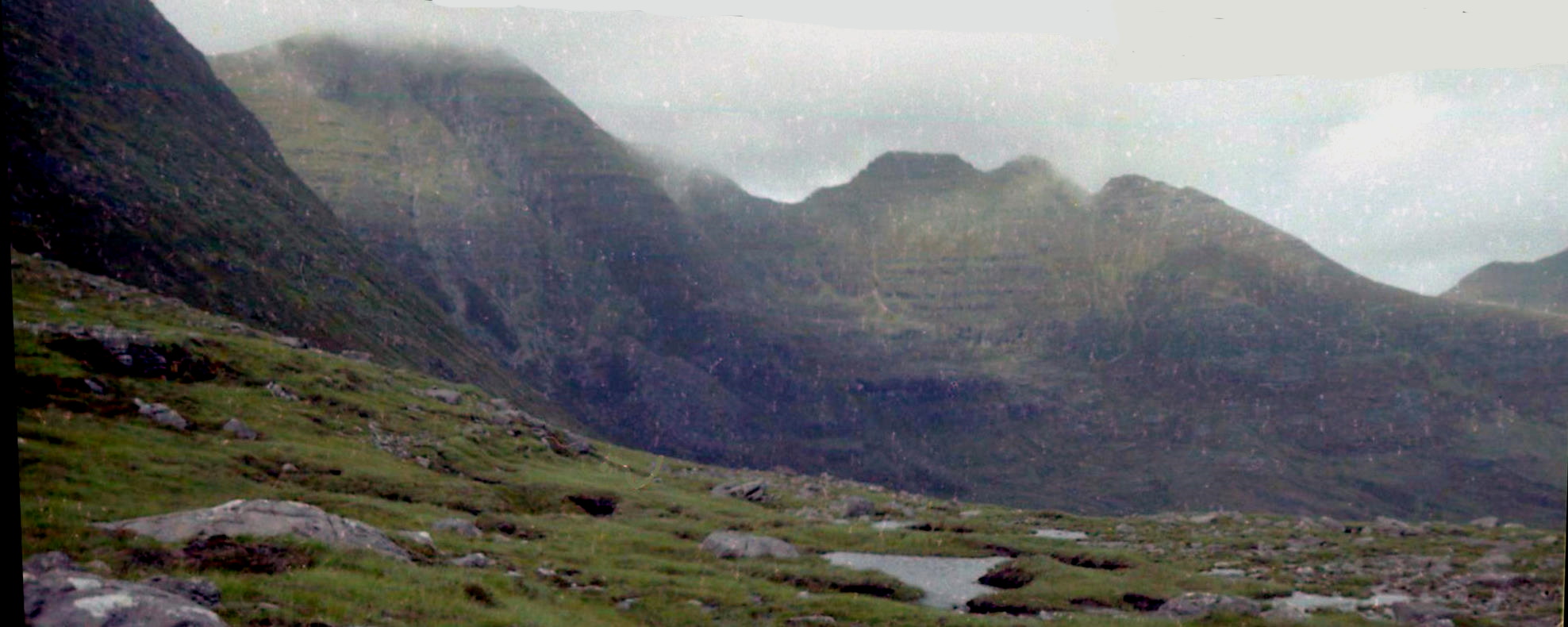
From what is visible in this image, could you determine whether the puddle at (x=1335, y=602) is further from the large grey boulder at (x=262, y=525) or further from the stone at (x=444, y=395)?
the stone at (x=444, y=395)

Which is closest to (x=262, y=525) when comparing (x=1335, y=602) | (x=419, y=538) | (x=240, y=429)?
(x=419, y=538)

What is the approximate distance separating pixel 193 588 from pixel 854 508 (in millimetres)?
45521

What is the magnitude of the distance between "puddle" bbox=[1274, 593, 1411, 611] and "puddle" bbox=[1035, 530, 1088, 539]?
2121 centimetres

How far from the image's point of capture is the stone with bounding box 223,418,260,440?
129 ft

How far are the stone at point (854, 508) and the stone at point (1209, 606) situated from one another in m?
27.5

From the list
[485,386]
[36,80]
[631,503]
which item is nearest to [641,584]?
[631,503]

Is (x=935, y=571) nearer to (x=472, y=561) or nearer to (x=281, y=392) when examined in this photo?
(x=472, y=561)

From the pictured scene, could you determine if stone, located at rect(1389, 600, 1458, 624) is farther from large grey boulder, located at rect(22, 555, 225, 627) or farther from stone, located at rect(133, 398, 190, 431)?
stone, located at rect(133, 398, 190, 431)

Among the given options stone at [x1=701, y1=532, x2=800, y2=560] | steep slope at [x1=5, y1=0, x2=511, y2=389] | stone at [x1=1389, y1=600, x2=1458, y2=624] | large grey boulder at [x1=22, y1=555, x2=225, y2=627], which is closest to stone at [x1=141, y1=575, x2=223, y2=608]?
large grey boulder at [x1=22, y1=555, x2=225, y2=627]

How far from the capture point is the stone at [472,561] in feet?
78.8

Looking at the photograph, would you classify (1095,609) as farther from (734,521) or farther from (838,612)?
(734,521)

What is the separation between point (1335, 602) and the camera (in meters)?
32.4

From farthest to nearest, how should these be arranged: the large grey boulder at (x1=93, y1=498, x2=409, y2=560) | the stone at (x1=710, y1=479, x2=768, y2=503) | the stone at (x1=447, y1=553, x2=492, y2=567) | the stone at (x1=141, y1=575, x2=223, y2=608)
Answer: the stone at (x1=710, y1=479, x2=768, y2=503) < the stone at (x1=447, y1=553, x2=492, y2=567) < the large grey boulder at (x1=93, y1=498, x2=409, y2=560) < the stone at (x1=141, y1=575, x2=223, y2=608)

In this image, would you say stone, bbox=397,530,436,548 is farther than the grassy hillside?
Yes
